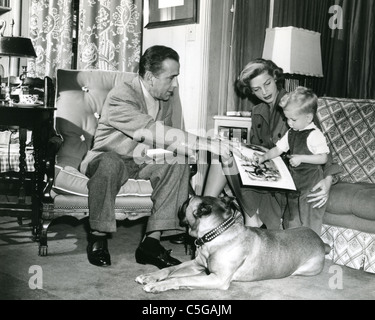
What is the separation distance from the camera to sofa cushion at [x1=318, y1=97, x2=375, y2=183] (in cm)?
291

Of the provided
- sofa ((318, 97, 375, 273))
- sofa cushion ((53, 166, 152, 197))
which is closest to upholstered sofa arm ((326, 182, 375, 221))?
sofa ((318, 97, 375, 273))

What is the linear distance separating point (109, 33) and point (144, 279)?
96.9 inches

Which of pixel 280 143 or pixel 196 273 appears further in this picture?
pixel 280 143

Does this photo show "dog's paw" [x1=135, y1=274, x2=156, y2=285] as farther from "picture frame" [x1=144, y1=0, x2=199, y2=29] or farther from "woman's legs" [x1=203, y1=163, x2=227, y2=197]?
"picture frame" [x1=144, y1=0, x2=199, y2=29]

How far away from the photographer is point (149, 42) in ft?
13.3

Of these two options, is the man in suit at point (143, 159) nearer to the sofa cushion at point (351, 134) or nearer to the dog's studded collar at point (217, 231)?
the dog's studded collar at point (217, 231)

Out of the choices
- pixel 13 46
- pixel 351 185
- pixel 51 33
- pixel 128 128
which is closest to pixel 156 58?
pixel 128 128

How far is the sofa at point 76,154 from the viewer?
2580 millimetres

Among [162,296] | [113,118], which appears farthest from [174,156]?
[162,296]

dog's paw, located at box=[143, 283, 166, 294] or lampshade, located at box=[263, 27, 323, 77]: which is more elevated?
lampshade, located at box=[263, 27, 323, 77]

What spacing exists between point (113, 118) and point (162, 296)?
1045 millimetres

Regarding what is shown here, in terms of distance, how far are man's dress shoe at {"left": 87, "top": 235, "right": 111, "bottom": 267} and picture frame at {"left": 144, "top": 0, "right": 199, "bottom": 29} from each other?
1947mm

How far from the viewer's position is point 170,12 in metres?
3.85

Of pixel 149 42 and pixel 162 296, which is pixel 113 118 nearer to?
pixel 162 296
